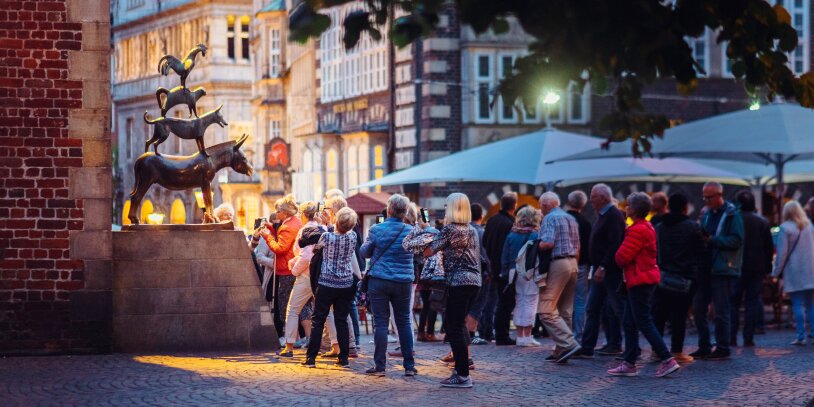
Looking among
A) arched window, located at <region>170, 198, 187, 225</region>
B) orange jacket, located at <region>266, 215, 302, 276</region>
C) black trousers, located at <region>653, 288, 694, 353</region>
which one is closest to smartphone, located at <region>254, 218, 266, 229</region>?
orange jacket, located at <region>266, 215, 302, 276</region>

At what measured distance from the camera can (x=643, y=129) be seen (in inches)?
357

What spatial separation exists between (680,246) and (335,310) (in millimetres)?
3551

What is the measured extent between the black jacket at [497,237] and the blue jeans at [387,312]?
4315 mm

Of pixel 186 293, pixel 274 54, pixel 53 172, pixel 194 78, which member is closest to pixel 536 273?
pixel 186 293

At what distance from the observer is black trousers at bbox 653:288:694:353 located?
15281mm

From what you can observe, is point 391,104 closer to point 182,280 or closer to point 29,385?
point 182,280

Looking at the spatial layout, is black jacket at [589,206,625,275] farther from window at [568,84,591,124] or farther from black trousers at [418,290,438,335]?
window at [568,84,591,124]

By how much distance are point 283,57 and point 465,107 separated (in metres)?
23.0

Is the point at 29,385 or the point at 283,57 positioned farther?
the point at 283,57

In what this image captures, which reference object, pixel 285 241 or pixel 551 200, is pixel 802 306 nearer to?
pixel 551 200

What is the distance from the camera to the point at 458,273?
43.2ft

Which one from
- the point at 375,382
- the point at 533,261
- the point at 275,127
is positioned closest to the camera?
the point at 375,382

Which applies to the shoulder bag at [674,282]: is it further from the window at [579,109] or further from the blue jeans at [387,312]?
the window at [579,109]

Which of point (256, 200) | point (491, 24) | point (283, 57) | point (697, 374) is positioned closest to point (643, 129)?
point (491, 24)
